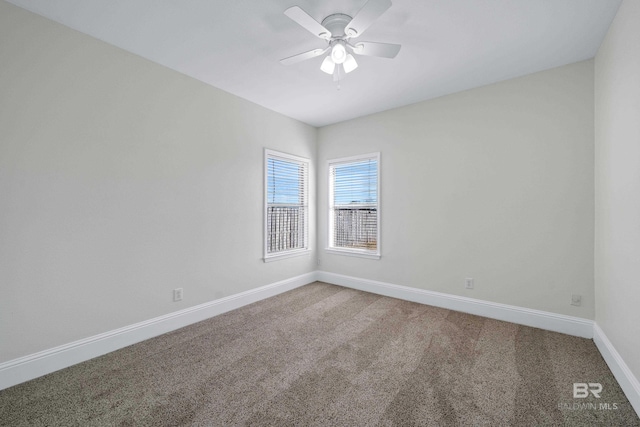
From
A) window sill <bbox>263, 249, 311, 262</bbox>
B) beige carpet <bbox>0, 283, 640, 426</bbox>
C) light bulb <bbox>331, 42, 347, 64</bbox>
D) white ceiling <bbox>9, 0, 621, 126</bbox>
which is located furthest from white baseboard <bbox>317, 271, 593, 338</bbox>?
light bulb <bbox>331, 42, 347, 64</bbox>

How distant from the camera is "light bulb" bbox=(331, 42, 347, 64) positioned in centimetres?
209

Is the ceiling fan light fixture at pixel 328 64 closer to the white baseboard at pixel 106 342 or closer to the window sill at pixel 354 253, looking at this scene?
the window sill at pixel 354 253

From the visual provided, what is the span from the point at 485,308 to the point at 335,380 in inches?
83.0

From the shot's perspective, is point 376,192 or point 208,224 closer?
point 208,224

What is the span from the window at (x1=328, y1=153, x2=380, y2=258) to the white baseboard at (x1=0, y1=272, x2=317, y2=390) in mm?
1655

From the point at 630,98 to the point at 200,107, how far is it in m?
3.67

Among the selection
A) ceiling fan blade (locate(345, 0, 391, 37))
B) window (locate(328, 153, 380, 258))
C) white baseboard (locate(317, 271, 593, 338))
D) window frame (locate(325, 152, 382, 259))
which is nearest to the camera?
ceiling fan blade (locate(345, 0, 391, 37))

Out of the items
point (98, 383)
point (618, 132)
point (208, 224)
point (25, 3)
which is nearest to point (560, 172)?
point (618, 132)

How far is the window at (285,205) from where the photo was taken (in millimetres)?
3928

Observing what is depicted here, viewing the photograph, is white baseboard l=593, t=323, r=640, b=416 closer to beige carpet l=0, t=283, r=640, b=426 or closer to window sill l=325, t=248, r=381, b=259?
beige carpet l=0, t=283, r=640, b=426

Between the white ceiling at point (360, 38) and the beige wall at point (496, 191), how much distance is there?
32 cm

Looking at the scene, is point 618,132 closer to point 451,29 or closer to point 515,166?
point 515,166

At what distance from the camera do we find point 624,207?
1865 mm

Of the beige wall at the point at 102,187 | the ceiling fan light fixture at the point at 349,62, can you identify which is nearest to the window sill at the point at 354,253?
the beige wall at the point at 102,187
